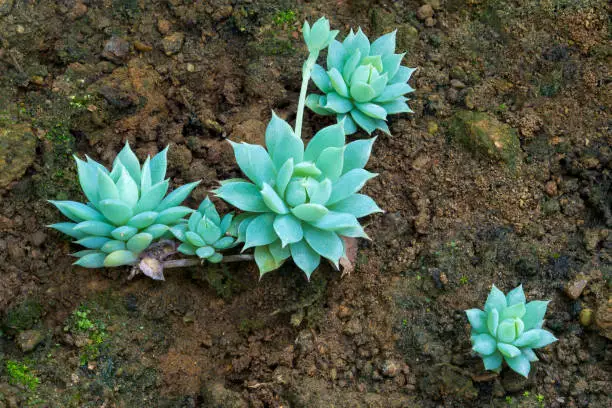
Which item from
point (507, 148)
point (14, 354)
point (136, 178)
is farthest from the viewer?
point (507, 148)

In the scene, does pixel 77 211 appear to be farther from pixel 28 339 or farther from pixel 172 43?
pixel 172 43

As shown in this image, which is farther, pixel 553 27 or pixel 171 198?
pixel 553 27

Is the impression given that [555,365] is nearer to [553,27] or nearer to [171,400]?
[171,400]

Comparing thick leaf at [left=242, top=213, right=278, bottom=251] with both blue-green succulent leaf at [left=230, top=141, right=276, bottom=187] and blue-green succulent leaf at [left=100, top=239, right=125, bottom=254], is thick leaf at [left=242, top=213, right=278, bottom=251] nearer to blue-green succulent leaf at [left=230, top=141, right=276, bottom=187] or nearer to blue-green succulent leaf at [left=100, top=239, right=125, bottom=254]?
blue-green succulent leaf at [left=230, top=141, right=276, bottom=187]

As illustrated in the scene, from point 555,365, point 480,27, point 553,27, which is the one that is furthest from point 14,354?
point 553,27

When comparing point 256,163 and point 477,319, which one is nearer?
point 477,319

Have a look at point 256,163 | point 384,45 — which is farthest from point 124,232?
point 384,45

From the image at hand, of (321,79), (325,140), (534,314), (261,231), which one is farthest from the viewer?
(321,79)
